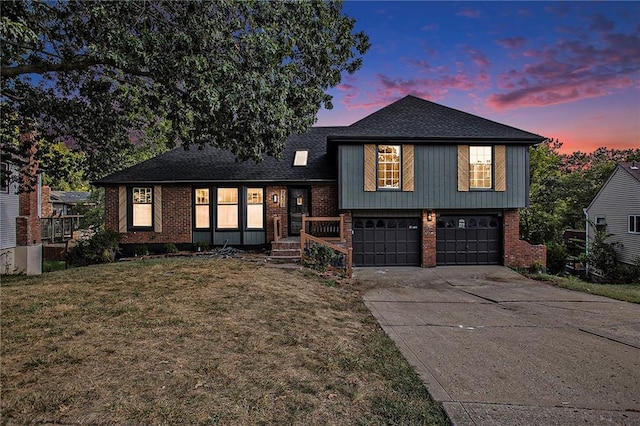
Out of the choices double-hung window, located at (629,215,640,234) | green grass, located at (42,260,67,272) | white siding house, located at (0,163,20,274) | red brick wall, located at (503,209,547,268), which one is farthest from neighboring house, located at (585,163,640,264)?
white siding house, located at (0,163,20,274)

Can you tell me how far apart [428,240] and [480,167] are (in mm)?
3701

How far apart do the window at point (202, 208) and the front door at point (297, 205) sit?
3.75 m

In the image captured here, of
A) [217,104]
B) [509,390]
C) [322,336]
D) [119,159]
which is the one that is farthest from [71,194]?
[509,390]

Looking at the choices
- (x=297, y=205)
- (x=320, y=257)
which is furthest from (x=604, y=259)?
(x=297, y=205)

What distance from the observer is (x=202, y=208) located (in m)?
14.5

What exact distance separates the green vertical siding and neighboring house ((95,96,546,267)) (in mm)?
41

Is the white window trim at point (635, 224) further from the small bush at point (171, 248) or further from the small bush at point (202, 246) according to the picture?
the small bush at point (171, 248)

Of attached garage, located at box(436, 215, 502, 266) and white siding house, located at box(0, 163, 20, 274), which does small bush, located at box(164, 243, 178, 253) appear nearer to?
white siding house, located at box(0, 163, 20, 274)

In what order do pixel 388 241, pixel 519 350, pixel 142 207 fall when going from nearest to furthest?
pixel 519 350, pixel 388 241, pixel 142 207

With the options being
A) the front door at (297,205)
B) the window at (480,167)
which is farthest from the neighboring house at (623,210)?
the front door at (297,205)

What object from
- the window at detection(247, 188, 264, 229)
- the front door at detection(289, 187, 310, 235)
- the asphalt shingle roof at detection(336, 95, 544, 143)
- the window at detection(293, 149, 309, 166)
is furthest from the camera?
the window at detection(293, 149, 309, 166)

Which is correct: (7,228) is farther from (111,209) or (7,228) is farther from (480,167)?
(480,167)

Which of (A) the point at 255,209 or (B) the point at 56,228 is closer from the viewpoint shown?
(A) the point at 255,209

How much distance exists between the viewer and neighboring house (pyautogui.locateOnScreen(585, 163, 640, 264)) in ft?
59.7
